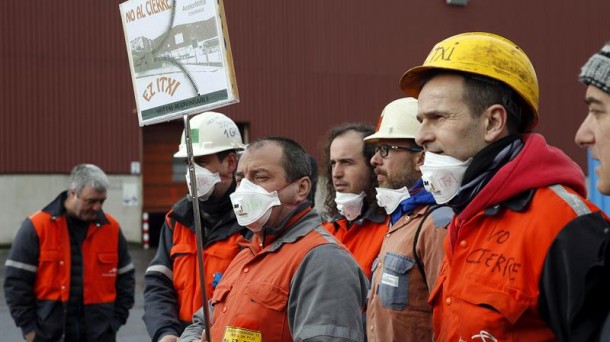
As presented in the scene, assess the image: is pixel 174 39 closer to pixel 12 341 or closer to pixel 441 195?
pixel 441 195

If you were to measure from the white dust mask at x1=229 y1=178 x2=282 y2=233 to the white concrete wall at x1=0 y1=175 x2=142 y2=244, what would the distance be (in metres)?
17.1

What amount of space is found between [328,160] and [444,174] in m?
2.59

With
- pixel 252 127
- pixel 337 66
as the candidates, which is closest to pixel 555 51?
pixel 337 66

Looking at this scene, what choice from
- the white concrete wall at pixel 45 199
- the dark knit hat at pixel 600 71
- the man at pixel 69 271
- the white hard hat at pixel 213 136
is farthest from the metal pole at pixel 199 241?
the white concrete wall at pixel 45 199

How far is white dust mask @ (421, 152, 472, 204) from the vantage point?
2574 mm

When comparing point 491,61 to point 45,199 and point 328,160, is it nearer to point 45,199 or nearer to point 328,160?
point 328,160

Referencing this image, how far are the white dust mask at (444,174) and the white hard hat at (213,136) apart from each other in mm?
2382

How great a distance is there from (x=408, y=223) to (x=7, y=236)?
1791cm

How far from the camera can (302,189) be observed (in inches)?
135

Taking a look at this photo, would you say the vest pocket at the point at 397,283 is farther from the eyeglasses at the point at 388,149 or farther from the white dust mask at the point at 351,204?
the white dust mask at the point at 351,204

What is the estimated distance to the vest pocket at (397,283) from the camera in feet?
10.4

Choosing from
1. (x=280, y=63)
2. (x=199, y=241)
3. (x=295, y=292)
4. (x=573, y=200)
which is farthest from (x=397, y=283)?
(x=280, y=63)

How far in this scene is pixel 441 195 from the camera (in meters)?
2.62

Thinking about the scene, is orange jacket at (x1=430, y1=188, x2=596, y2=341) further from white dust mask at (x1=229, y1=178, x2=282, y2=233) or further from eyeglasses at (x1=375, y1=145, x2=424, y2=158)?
eyeglasses at (x1=375, y1=145, x2=424, y2=158)
